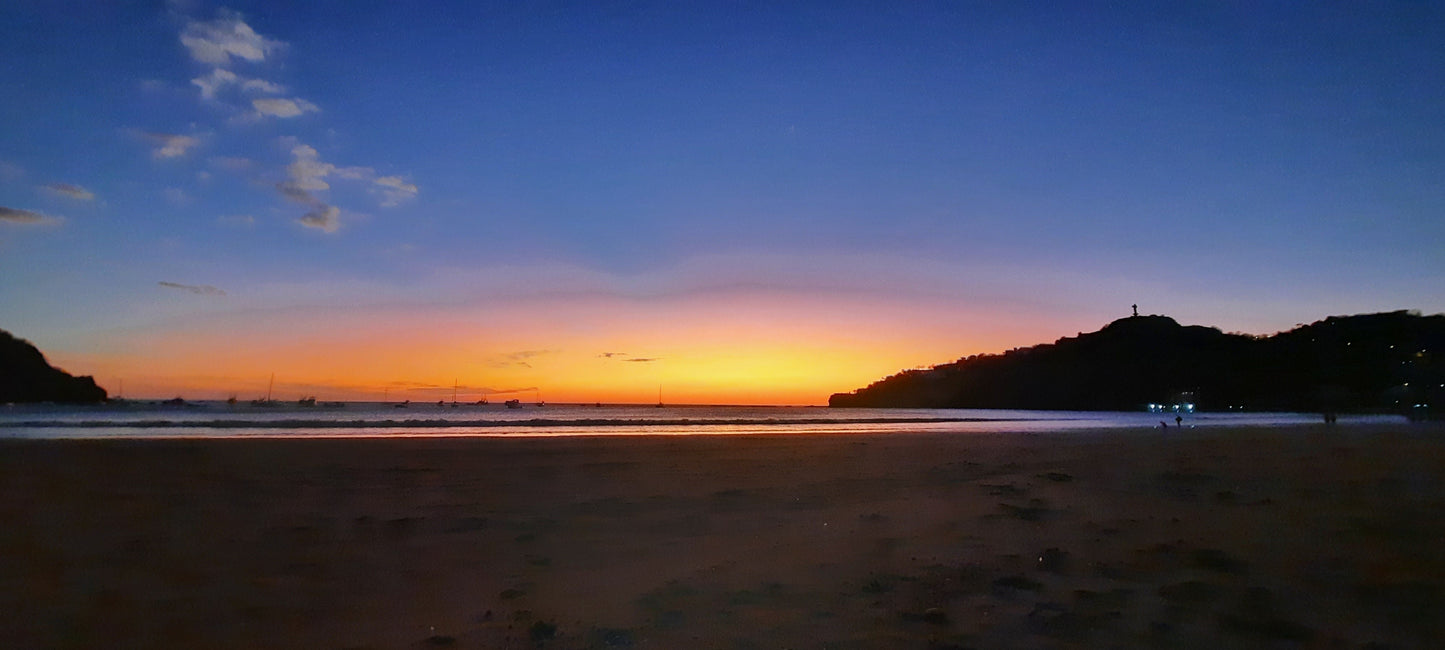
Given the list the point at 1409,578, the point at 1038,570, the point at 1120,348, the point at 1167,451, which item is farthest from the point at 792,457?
the point at 1120,348

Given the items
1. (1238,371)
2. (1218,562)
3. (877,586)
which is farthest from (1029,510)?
(1238,371)

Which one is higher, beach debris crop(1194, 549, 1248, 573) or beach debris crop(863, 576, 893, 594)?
beach debris crop(1194, 549, 1248, 573)

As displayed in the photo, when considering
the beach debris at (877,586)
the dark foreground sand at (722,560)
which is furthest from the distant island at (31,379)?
the beach debris at (877,586)

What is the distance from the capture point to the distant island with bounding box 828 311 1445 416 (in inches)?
3445

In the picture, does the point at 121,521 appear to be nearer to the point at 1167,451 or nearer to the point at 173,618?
the point at 173,618

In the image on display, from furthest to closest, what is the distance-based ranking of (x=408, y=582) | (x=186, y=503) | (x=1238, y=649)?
(x=186, y=503) < (x=408, y=582) < (x=1238, y=649)

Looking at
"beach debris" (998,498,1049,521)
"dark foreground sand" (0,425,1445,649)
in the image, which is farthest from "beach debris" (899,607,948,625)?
"beach debris" (998,498,1049,521)

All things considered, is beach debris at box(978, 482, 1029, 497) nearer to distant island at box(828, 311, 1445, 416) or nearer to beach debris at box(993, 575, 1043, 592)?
beach debris at box(993, 575, 1043, 592)

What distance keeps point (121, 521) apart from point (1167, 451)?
24393mm

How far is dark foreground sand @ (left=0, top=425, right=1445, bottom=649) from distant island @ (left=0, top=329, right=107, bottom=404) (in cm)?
11309

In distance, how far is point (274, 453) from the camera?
20.9 m

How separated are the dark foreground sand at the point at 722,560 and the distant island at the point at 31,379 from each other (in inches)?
4453

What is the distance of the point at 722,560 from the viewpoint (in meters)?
8.43

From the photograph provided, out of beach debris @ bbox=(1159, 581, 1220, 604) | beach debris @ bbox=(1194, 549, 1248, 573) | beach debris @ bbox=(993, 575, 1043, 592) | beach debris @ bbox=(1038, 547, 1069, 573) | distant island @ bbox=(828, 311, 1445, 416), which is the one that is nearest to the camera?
beach debris @ bbox=(1159, 581, 1220, 604)
